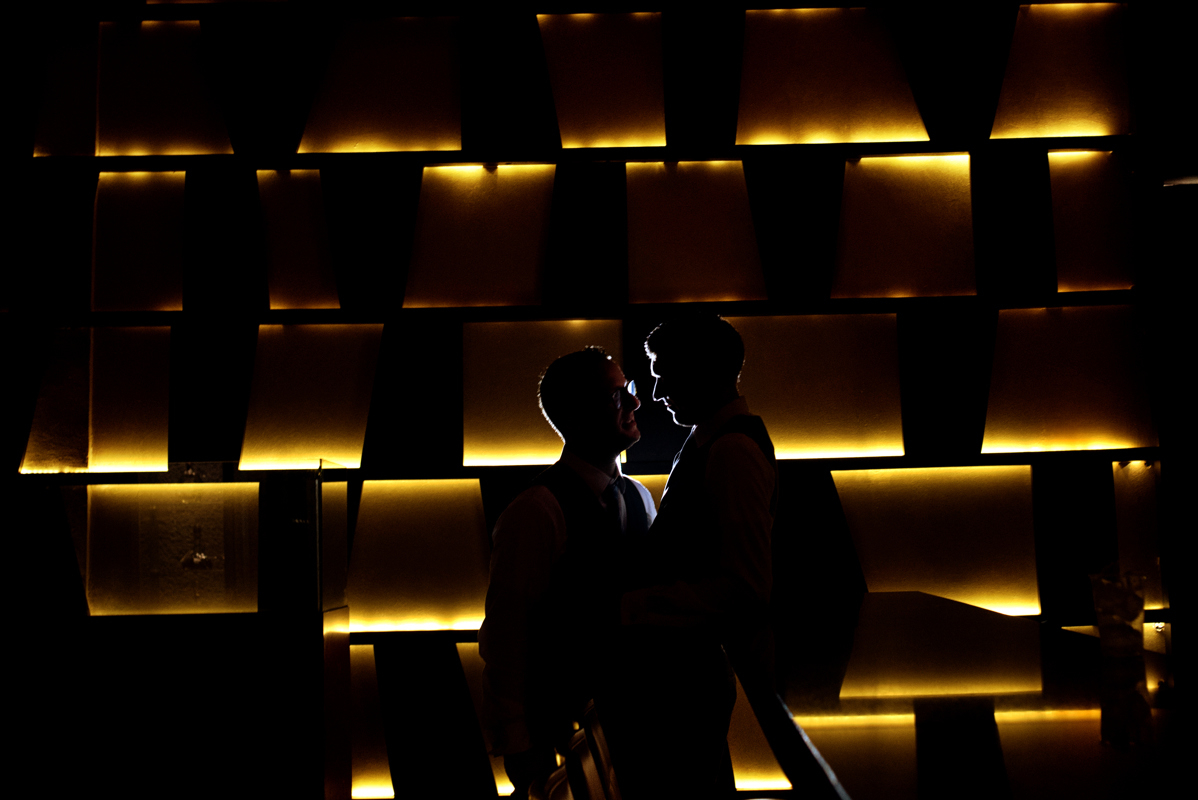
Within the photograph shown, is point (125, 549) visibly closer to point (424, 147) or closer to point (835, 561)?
point (424, 147)

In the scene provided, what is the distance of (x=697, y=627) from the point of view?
127cm

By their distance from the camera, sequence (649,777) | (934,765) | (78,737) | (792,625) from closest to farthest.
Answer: (934,765)
(649,777)
(792,625)
(78,737)

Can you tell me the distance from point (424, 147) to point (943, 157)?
189cm

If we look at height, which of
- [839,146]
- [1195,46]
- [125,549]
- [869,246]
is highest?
[1195,46]

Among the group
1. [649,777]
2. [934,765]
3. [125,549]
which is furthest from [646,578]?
[125,549]

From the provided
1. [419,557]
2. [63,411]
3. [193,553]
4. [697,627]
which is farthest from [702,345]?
[63,411]

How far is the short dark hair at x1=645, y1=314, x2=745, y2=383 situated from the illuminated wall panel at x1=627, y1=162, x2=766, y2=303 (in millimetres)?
1181

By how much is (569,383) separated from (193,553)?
4.60 ft

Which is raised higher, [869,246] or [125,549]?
[869,246]

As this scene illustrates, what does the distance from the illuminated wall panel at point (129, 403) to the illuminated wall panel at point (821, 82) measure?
89.5 inches

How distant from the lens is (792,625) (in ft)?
5.58

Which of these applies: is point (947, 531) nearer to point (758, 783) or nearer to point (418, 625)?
point (758, 783)

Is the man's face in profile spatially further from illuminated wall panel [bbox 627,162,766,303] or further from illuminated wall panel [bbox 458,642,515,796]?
illuminated wall panel [bbox 458,642,515,796]

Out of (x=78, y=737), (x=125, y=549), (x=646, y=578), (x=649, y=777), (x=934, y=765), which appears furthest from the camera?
(x=125, y=549)
